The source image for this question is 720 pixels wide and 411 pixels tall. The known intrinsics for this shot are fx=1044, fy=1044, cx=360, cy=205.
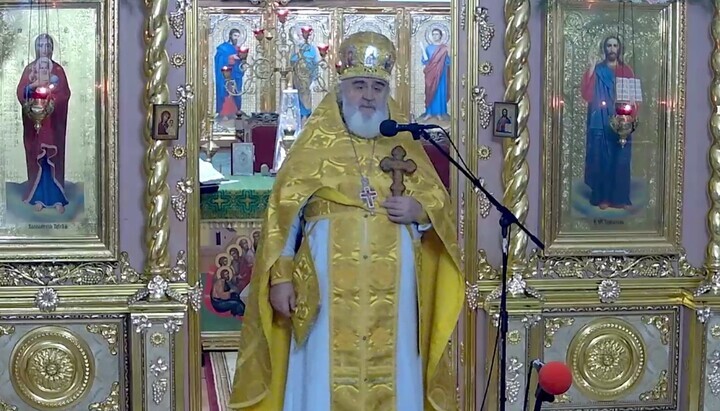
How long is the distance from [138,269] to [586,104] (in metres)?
2.18

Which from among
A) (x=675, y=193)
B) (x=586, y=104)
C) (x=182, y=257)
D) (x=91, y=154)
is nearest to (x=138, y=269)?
(x=182, y=257)

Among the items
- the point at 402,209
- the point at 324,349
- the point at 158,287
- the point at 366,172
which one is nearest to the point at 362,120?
the point at 366,172

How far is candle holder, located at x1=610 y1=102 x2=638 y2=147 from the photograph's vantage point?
16.0ft

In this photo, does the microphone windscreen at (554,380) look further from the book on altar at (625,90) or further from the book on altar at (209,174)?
the book on altar at (209,174)

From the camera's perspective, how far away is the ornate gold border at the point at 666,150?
188 inches

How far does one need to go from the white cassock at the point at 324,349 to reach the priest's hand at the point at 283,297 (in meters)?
0.11

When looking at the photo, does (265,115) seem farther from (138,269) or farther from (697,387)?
(697,387)

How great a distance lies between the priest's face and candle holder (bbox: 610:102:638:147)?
4.99 feet

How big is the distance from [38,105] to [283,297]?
5.12 feet

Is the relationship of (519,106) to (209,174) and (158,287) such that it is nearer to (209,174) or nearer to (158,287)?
(158,287)

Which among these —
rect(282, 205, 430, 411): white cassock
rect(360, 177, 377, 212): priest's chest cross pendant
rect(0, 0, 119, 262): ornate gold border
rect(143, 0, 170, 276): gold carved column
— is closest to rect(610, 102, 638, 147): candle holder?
rect(282, 205, 430, 411): white cassock

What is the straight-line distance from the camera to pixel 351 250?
3.75m

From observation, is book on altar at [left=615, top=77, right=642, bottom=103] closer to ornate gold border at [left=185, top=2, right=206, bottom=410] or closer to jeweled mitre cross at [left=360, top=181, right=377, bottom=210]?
jeweled mitre cross at [left=360, top=181, right=377, bottom=210]

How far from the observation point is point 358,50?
371 centimetres
